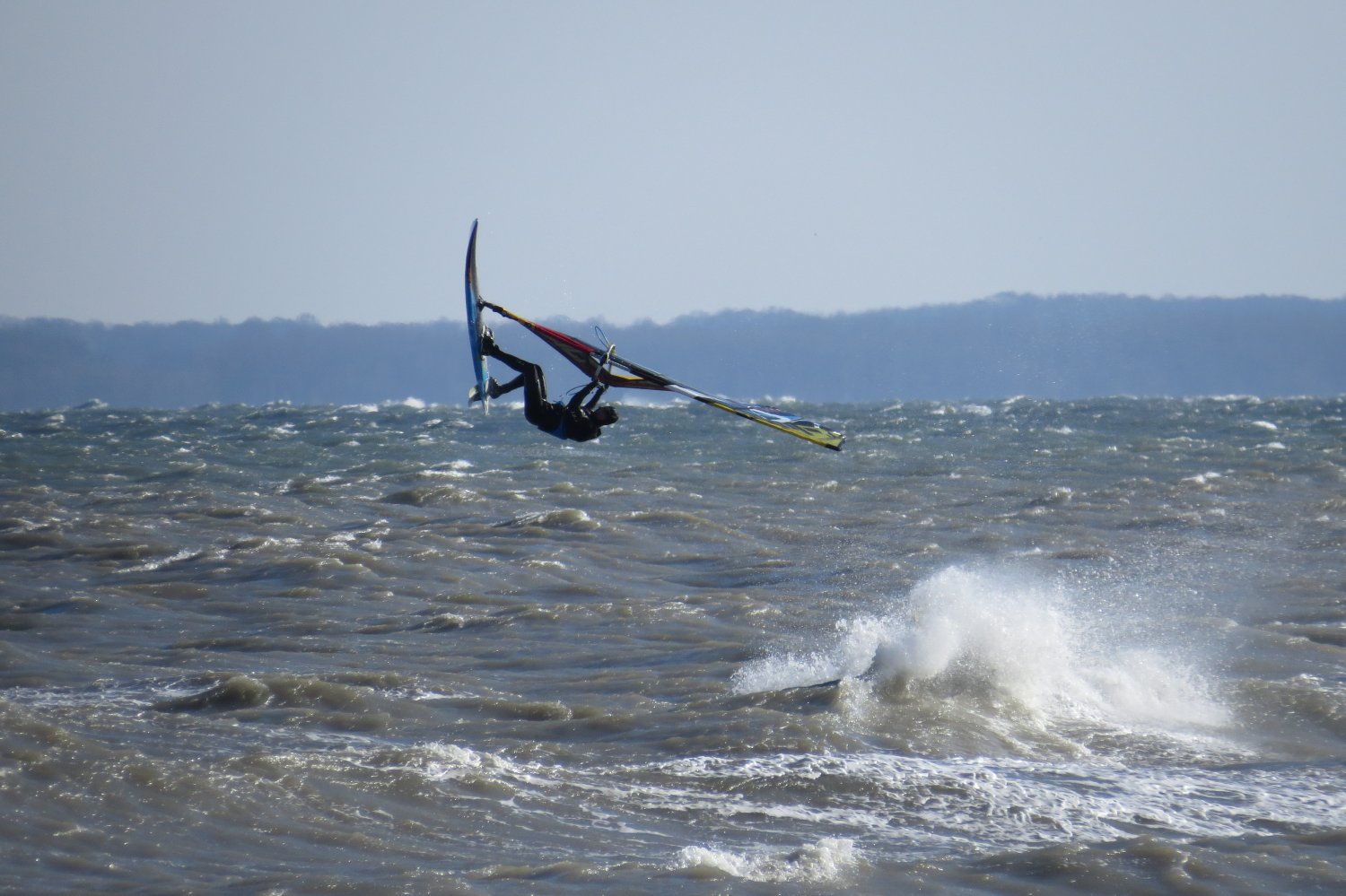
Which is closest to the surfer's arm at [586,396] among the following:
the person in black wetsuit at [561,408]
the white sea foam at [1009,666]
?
the person in black wetsuit at [561,408]

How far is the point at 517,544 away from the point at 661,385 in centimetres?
1206

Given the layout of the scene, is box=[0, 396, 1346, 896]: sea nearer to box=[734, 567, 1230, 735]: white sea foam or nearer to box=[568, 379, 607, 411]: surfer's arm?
box=[734, 567, 1230, 735]: white sea foam

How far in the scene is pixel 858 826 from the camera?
927cm

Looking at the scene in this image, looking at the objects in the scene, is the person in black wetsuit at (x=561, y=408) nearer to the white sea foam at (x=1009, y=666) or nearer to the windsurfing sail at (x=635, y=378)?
the windsurfing sail at (x=635, y=378)

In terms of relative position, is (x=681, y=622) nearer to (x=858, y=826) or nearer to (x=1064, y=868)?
(x=858, y=826)

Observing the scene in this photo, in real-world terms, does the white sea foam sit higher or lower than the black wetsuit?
lower

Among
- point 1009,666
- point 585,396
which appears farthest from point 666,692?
point 585,396

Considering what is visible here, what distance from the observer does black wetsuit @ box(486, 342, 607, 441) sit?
1029 centimetres

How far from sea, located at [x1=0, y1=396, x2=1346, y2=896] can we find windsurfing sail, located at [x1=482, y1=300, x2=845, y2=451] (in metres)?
2.66

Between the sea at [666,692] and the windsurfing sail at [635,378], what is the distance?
2.66 meters

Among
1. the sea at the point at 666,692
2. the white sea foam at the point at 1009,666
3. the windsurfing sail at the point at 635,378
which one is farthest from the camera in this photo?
the white sea foam at the point at 1009,666

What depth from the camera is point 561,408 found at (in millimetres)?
10297

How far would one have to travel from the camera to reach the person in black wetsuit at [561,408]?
33.7 feet

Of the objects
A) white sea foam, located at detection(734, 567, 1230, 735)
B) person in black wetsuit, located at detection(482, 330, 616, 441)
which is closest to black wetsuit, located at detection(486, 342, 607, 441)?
person in black wetsuit, located at detection(482, 330, 616, 441)
